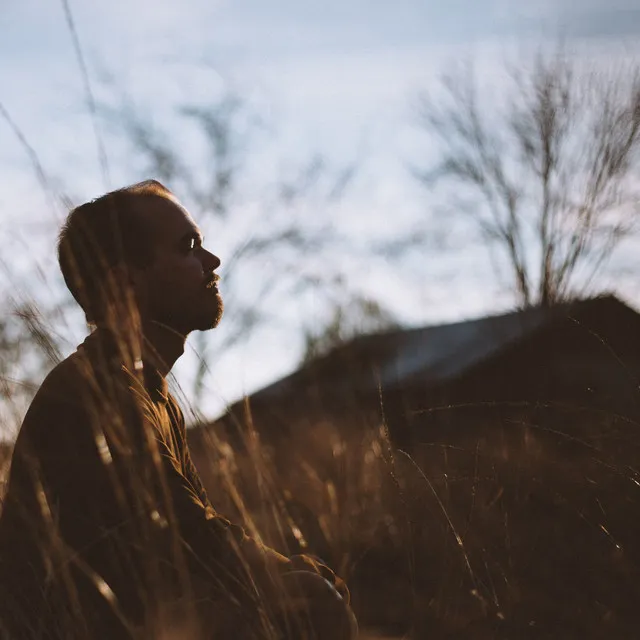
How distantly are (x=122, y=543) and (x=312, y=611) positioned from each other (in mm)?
363

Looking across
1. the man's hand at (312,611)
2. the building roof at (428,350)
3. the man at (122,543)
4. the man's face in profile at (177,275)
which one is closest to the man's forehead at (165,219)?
the man's face in profile at (177,275)

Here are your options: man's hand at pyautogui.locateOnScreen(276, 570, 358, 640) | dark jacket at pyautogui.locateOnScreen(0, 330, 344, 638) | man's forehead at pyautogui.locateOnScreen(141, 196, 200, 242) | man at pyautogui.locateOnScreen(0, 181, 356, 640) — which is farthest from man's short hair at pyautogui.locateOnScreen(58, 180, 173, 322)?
man's hand at pyautogui.locateOnScreen(276, 570, 358, 640)

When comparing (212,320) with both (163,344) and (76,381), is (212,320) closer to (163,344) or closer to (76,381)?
(163,344)

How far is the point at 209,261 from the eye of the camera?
186 cm

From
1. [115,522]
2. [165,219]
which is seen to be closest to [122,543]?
[115,522]

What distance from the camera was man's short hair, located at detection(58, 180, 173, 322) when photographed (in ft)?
5.92

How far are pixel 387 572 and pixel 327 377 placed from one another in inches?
455

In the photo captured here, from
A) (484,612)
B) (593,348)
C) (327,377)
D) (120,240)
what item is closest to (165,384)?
(120,240)

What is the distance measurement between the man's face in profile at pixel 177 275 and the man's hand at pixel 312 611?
68 centimetres

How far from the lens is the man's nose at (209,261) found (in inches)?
72.8

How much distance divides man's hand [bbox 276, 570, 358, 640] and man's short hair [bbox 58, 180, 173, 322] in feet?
2.57

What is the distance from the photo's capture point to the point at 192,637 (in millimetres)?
1253

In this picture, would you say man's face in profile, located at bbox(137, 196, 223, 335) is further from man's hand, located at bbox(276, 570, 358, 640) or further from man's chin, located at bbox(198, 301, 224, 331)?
man's hand, located at bbox(276, 570, 358, 640)

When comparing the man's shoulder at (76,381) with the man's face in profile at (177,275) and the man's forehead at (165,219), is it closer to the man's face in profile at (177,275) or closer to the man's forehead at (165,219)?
the man's face in profile at (177,275)
